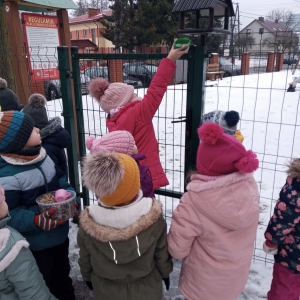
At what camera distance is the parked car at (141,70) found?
9.14 ft

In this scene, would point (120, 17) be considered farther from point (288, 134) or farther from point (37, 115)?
point (37, 115)

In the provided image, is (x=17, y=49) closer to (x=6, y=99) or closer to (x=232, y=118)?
(x=6, y=99)

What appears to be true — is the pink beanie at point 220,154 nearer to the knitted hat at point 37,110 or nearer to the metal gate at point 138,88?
the metal gate at point 138,88

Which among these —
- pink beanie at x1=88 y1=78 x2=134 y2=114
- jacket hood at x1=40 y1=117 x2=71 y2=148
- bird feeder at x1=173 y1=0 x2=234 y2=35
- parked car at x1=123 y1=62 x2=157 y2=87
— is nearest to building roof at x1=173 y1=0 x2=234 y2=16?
bird feeder at x1=173 y1=0 x2=234 y2=35

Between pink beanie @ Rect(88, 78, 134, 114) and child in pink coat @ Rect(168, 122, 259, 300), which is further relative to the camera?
pink beanie @ Rect(88, 78, 134, 114)

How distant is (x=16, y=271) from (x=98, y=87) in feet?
4.87

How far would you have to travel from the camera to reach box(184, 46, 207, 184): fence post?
2.40 metres

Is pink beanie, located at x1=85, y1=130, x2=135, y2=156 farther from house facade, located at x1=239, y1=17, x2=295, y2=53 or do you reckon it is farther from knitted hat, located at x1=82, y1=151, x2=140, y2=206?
house facade, located at x1=239, y1=17, x2=295, y2=53

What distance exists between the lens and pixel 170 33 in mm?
20812

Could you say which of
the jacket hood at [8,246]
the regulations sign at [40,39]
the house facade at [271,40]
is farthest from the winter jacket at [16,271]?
the regulations sign at [40,39]

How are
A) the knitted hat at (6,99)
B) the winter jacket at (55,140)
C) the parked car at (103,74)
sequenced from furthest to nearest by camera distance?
the knitted hat at (6,99) → the parked car at (103,74) → the winter jacket at (55,140)

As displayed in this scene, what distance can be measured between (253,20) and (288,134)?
2471 inches

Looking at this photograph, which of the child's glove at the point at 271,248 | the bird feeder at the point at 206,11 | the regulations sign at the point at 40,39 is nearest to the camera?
the child's glove at the point at 271,248

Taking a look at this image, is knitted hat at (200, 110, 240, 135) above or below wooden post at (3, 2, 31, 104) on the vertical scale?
→ below
